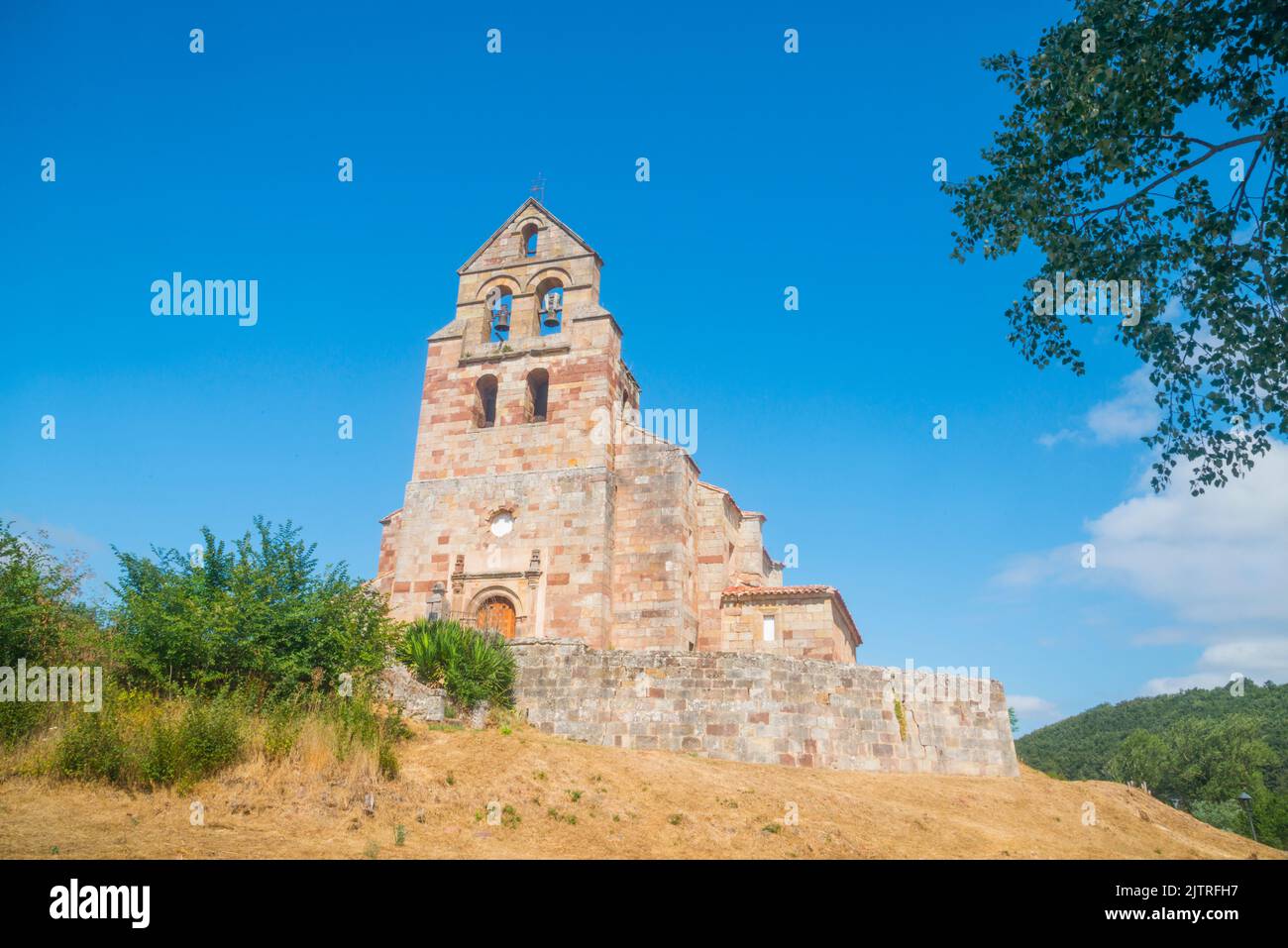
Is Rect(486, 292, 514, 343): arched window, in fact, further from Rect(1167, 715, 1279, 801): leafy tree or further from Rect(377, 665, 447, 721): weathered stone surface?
Rect(1167, 715, 1279, 801): leafy tree

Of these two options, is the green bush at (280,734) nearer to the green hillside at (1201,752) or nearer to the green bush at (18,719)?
the green bush at (18,719)

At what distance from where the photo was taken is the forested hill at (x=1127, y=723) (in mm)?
61938

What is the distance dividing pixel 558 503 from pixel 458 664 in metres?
6.70

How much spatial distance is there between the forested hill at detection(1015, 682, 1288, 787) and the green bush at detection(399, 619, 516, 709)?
55.4 metres

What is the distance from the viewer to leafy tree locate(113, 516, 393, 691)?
47.4 feet

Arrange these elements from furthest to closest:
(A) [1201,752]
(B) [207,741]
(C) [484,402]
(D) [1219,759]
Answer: (A) [1201,752] < (D) [1219,759] < (C) [484,402] < (B) [207,741]

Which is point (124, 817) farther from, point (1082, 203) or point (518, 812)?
point (1082, 203)

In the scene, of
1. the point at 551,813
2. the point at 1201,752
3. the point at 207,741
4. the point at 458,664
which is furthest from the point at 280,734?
the point at 1201,752

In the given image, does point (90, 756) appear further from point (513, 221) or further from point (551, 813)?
point (513, 221)

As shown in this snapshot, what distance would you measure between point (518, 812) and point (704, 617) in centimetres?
1263

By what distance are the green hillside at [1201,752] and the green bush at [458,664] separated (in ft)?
94.7

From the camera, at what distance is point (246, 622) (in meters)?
14.9

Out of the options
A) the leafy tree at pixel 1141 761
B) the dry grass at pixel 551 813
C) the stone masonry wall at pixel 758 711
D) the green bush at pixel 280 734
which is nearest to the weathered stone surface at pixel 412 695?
the dry grass at pixel 551 813
